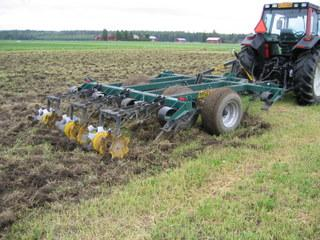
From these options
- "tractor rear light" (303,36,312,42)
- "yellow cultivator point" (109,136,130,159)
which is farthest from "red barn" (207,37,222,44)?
"yellow cultivator point" (109,136,130,159)

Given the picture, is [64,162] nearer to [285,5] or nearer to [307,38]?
[307,38]

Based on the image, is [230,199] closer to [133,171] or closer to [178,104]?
[133,171]

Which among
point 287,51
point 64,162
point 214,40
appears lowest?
point 64,162

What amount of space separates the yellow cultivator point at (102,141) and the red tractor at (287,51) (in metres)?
4.51

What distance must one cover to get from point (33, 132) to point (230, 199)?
11.4 feet

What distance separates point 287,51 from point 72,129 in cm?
524

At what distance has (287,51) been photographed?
8180 millimetres

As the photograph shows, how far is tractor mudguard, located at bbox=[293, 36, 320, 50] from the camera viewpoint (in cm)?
739

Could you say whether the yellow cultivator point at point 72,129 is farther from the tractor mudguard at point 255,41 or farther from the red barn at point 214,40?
the red barn at point 214,40

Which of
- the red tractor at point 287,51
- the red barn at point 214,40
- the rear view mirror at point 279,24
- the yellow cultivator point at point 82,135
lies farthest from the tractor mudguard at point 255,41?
the red barn at point 214,40

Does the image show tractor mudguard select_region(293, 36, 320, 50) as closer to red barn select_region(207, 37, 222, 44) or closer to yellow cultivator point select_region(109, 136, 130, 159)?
yellow cultivator point select_region(109, 136, 130, 159)

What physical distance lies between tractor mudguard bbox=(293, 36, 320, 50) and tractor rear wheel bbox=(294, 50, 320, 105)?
20 centimetres

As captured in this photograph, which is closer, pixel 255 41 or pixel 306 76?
pixel 306 76

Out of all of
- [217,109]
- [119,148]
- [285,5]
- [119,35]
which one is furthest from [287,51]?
[119,35]
